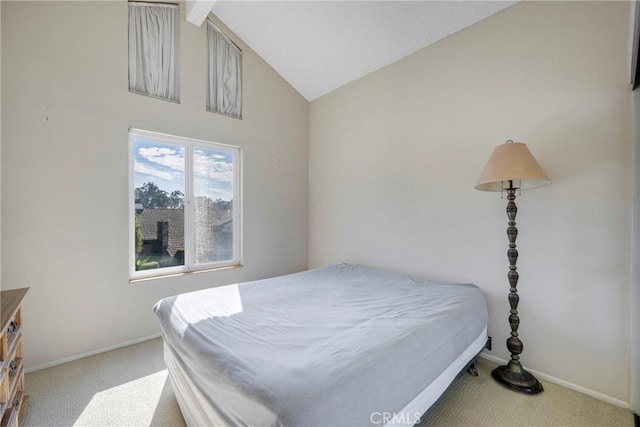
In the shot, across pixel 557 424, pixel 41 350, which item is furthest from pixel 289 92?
pixel 557 424

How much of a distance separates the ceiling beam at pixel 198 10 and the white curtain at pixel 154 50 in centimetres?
14

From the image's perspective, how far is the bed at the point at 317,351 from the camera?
39.1 inches

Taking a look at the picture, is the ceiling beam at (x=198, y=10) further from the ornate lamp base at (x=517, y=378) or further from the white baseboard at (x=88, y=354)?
the ornate lamp base at (x=517, y=378)

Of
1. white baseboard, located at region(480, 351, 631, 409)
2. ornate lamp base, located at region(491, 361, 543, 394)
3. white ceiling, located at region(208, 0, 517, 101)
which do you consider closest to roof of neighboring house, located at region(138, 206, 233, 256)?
white ceiling, located at region(208, 0, 517, 101)

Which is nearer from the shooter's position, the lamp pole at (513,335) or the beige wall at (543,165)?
the beige wall at (543,165)

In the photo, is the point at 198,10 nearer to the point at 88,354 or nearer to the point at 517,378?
the point at 88,354

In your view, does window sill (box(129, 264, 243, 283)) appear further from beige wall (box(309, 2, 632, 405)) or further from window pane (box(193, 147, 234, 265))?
beige wall (box(309, 2, 632, 405))

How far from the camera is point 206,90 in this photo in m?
3.03

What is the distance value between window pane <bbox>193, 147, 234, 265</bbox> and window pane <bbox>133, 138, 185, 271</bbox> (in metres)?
0.16

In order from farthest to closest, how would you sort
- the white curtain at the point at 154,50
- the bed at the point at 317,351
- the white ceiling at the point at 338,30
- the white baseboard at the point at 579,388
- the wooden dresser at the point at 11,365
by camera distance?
the white curtain at the point at 154,50 < the white ceiling at the point at 338,30 < the white baseboard at the point at 579,388 < the wooden dresser at the point at 11,365 < the bed at the point at 317,351

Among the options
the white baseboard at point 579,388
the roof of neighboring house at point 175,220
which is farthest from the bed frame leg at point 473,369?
the roof of neighboring house at point 175,220

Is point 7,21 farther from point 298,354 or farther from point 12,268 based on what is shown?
point 298,354

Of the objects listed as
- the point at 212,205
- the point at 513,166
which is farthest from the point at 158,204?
the point at 513,166

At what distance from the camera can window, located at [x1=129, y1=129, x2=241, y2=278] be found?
2.71 metres
